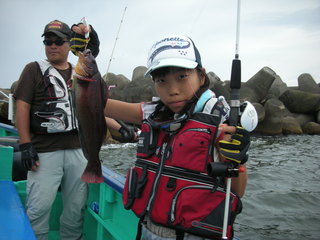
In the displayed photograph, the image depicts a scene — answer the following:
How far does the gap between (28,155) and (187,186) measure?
1.97 metres

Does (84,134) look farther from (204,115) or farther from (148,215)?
(204,115)

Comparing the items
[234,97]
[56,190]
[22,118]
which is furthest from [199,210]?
[22,118]

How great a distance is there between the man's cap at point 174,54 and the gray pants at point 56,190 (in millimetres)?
1813

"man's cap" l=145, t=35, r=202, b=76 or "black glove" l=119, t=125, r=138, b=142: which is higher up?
"man's cap" l=145, t=35, r=202, b=76

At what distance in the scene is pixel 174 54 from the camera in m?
1.95

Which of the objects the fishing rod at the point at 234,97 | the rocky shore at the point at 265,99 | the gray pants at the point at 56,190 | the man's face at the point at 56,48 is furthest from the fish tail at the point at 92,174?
the rocky shore at the point at 265,99

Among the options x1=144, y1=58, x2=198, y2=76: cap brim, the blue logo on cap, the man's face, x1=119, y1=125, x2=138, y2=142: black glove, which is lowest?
x1=119, y1=125, x2=138, y2=142: black glove

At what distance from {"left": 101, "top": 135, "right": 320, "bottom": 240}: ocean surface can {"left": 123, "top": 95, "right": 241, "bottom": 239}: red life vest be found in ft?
15.1

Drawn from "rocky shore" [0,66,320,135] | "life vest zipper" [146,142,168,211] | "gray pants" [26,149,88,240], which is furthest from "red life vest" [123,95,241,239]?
"rocky shore" [0,66,320,135]

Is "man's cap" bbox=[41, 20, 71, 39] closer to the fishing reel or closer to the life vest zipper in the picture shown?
the life vest zipper

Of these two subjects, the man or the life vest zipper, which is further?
the man

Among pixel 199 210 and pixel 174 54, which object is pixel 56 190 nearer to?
pixel 199 210

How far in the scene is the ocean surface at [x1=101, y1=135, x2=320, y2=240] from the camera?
6.24m

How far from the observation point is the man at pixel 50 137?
10.1ft
